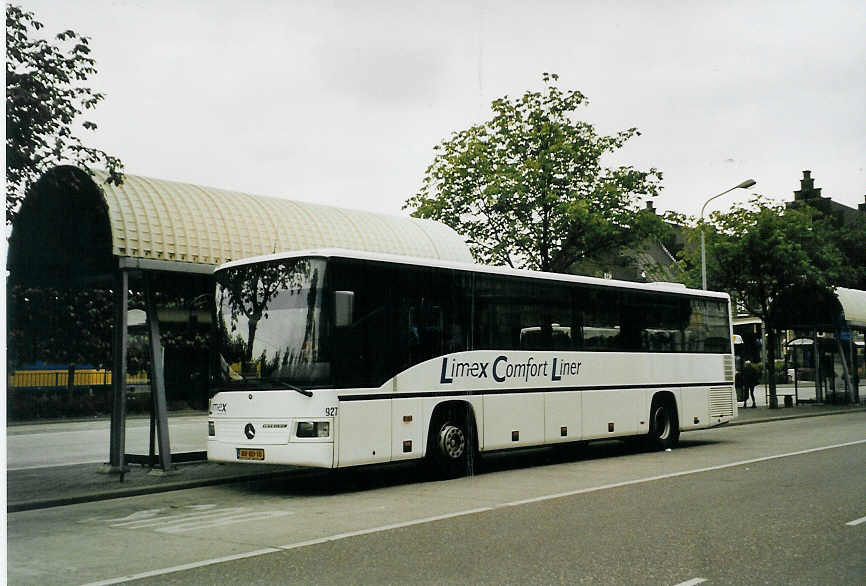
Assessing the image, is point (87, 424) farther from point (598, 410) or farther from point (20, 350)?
point (598, 410)

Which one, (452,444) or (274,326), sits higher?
(274,326)

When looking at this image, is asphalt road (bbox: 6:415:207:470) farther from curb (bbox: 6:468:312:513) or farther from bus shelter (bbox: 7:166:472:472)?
curb (bbox: 6:468:312:513)

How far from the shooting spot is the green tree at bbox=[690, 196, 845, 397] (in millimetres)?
33281

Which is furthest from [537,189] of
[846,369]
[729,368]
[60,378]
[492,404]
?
[60,378]

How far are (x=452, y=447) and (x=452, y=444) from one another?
1.7 inches

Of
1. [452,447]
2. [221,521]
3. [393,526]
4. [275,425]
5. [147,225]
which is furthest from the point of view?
[147,225]

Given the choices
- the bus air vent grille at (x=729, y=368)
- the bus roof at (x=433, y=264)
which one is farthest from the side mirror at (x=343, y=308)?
the bus air vent grille at (x=729, y=368)

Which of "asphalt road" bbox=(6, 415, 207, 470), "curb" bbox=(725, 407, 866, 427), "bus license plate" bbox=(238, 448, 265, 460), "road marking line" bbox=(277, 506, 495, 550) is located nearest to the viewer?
"road marking line" bbox=(277, 506, 495, 550)

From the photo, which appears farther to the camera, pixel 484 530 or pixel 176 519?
pixel 176 519

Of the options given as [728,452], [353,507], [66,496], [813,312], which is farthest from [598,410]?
[813,312]

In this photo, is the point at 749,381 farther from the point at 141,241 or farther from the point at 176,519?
the point at 176,519

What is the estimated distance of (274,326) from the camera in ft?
40.3

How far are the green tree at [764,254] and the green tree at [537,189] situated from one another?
24.5ft

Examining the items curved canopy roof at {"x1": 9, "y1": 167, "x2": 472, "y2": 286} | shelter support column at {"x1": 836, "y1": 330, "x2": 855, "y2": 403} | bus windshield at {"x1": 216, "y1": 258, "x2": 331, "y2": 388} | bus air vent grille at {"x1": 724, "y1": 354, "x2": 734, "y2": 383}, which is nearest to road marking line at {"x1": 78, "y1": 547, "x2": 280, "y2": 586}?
bus windshield at {"x1": 216, "y1": 258, "x2": 331, "y2": 388}
